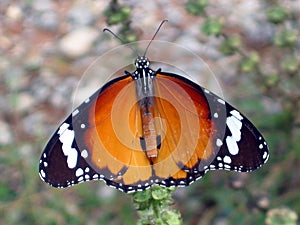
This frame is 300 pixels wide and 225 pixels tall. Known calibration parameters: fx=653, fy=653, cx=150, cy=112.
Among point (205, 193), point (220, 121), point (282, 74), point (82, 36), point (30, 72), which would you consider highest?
point (82, 36)

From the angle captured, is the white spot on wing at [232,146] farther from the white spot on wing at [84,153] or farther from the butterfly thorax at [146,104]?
the white spot on wing at [84,153]

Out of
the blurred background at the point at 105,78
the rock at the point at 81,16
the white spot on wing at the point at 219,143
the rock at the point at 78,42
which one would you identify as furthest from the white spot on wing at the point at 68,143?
the rock at the point at 81,16

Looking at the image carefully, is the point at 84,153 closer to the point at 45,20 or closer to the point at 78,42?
the point at 78,42

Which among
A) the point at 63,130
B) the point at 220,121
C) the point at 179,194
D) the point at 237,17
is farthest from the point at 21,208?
the point at 237,17

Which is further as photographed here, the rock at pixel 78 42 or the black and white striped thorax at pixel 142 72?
the rock at pixel 78 42

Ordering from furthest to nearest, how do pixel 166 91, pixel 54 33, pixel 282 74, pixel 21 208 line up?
pixel 54 33, pixel 282 74, pixel 21 208, pixel 166 91

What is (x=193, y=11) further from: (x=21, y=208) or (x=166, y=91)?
(x=21, y=208)
